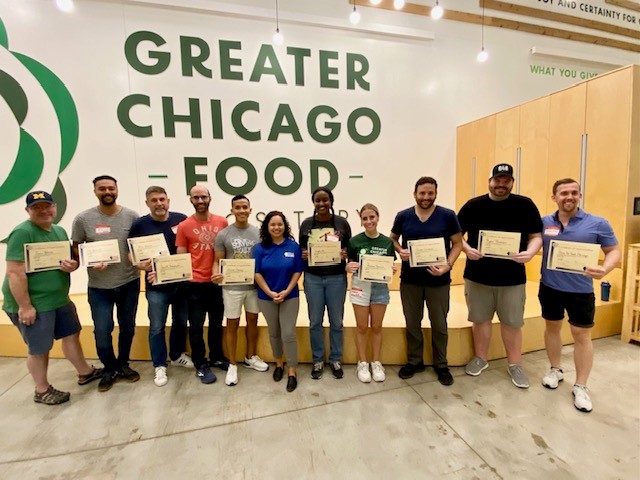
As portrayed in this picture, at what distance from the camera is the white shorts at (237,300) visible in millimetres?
2477

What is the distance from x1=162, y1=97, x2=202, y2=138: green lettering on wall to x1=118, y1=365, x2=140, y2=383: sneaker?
275 cm

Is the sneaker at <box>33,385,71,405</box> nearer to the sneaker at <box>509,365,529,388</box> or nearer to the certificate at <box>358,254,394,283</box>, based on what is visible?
the certificate at <box>358,254,394,283</box>

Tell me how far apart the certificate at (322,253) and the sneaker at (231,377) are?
109cm

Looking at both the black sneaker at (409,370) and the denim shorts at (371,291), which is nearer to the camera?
the denim shorts at (371,291)

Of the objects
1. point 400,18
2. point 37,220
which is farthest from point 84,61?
point 400,18

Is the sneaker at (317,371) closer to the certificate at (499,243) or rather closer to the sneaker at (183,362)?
the sneaker at (183,362)

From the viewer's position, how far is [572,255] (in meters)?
2.04

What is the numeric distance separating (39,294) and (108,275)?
410mm

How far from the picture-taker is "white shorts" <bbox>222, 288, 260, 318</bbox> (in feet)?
8.13

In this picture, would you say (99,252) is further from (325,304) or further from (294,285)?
(325,304)

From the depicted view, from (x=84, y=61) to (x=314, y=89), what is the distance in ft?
8.96

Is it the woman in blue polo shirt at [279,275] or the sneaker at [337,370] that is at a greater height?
the woman in blue polo shirt at [279,275]

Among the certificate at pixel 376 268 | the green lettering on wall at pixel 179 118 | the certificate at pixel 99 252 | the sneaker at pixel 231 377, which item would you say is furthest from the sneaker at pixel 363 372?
the green lettering on wall at pixel 179 118

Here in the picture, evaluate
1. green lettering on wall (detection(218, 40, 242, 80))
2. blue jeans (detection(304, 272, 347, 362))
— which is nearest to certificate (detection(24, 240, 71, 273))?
blue jeans (detection(304, 272, 347, 362))
